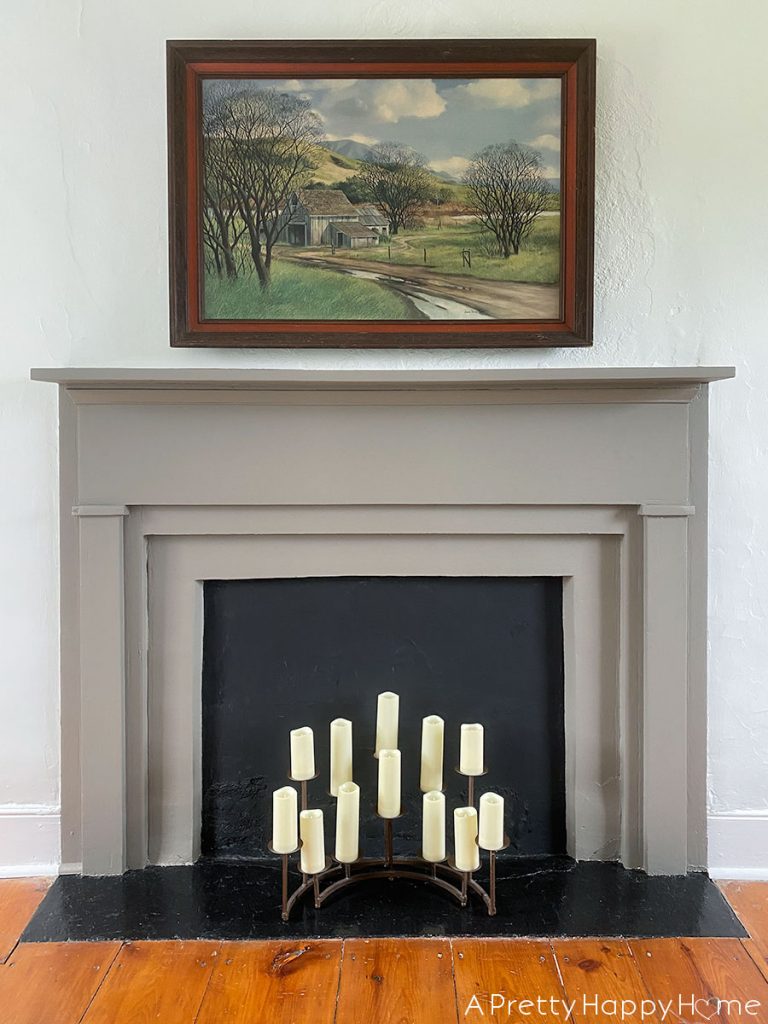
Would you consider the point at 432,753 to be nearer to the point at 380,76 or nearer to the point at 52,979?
the point at 52,979

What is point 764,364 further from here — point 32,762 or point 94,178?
point 32,762

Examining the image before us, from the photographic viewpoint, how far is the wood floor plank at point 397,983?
4.25ft

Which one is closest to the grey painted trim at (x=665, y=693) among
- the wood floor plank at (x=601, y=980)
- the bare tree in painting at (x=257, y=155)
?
the wood floor plank at (x=601, y=980)

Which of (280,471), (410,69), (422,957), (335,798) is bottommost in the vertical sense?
(422,957)

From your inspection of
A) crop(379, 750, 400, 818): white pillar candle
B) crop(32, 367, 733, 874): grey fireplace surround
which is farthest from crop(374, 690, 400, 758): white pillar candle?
crop(32, 367, 733, 874): grey fireplace surround

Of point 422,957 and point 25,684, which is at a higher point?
point 25,684

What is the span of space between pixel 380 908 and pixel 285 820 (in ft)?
0.89

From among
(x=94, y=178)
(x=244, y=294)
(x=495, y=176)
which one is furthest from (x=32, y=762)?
(x=495, y=176)

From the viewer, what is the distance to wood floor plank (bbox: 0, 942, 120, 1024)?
1.31m

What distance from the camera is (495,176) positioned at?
1.63 m

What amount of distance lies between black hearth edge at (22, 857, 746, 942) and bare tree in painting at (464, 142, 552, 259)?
1353mm

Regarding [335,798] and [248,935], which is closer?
[248,935]

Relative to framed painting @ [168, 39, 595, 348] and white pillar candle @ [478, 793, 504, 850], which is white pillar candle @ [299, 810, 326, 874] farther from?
framed painting @ [168, 39, 595, 348]

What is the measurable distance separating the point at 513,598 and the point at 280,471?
23.0 inches
